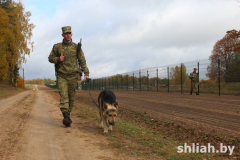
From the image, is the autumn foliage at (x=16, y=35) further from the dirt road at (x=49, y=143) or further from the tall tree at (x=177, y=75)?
the dirt road at (x=49, y=143)

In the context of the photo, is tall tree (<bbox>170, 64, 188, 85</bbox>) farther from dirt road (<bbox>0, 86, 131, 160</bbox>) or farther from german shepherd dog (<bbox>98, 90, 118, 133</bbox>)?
dirt road (<bbox>0, 86, 131, 160</bbox>)

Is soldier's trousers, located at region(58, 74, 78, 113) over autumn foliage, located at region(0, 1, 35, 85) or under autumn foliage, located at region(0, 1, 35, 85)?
under

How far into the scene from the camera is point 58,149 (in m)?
3.87

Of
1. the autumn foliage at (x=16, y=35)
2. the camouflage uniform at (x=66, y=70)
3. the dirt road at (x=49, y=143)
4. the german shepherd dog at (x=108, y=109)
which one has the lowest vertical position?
the dirt road at (x=49, y=143)

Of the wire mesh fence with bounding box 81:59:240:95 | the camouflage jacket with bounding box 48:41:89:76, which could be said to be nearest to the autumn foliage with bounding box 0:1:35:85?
the wire mesh fence with bounding box 81:59:240:95

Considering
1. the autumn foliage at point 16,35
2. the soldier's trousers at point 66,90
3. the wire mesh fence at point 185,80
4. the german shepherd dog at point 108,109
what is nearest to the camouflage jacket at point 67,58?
the soldier's trousers at point 66,90

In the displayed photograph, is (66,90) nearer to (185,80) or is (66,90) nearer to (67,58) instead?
(67,58)

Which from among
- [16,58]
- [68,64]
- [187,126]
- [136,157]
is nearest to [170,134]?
[187,126]

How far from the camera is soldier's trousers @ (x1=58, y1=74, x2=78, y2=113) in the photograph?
5.69 metres

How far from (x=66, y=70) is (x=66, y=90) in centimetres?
56

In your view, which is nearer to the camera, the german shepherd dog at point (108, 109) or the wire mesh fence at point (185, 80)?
the german shepherd dog at point (108, 109)

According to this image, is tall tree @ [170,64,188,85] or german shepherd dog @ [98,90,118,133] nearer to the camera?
german shepherd dog @ [98,90,118,133]

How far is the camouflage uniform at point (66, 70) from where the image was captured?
574 cm

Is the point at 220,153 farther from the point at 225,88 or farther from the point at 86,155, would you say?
the point at 225,88
